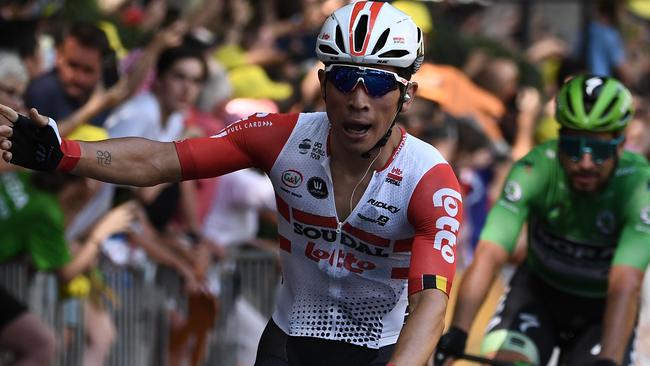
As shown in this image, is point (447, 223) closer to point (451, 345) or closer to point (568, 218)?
point (451, 345)

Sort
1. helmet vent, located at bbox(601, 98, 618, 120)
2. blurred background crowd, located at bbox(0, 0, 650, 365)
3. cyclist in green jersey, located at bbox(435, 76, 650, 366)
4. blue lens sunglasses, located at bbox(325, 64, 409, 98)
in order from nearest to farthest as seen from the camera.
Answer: blue lens sunglasses, located at bbox(325, 64, 409, 98)
cyclist in green jersey, located at bbox(435, 76, 650, 366)
helmet vent, located at bbox(601, 98, 618, 120)
blurred background crowd, located at bbox(0, 0, 650, 365)

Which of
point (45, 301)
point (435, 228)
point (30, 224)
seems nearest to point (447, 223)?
point (435, 228)

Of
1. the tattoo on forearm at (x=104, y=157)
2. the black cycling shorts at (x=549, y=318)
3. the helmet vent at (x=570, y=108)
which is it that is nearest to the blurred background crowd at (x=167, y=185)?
the black cycling shorts at (x=549, y=318)

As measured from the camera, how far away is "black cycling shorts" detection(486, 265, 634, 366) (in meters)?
8.38

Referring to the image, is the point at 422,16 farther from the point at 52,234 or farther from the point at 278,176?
the point at 278,176

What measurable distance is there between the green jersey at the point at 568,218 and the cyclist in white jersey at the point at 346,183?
70.0 inches

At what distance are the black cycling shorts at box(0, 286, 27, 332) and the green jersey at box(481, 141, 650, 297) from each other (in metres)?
3.10

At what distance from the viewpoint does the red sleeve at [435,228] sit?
5938 millimetres

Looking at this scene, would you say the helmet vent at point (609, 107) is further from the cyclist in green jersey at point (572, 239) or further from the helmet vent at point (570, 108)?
the helmet vent at point (570, 108)

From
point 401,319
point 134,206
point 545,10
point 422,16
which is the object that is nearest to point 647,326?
point 422,16

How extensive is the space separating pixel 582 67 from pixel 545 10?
27.2 ft

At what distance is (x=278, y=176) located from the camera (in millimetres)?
6406

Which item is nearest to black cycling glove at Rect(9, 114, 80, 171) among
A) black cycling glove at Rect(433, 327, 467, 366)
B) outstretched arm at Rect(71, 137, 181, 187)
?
outstretched arm at Rect(71, 137, 181, 187)

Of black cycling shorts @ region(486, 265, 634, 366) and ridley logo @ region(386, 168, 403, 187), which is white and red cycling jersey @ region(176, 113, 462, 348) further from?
black cycling shorts @ region(486, 265, 634, 366)
